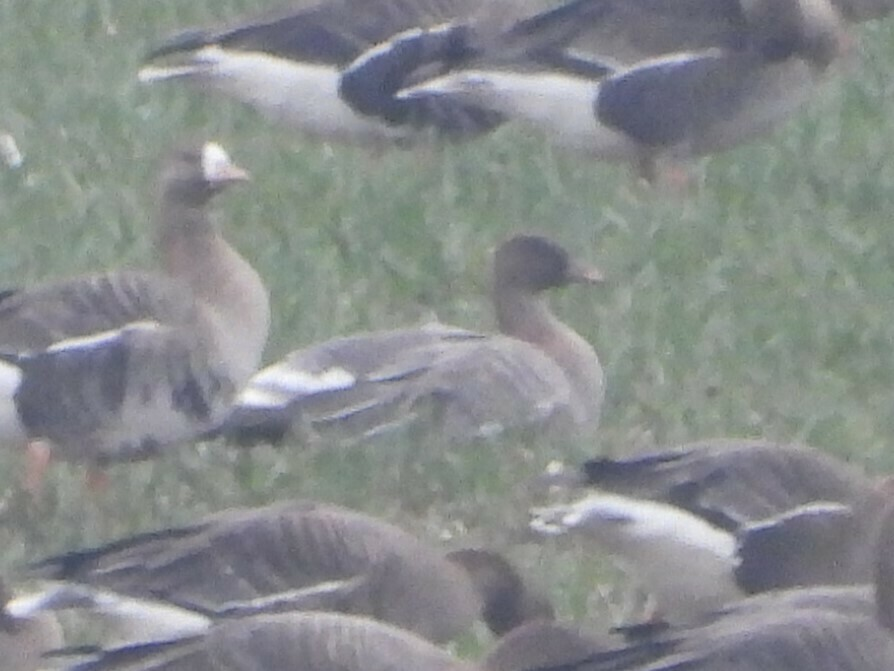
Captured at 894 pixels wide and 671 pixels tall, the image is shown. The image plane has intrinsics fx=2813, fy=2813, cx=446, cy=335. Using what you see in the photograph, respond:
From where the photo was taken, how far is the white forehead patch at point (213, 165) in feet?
28.3

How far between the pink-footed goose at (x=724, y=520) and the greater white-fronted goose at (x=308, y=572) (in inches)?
12.7

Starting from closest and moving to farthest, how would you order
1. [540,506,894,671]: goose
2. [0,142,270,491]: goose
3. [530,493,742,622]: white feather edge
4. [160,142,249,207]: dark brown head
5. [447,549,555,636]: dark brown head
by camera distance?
1. [540,506,894,671]: goose
2. [447,549,555,636]: dark brown head
3. [530,493,742,622]: white feather edge
4. [0,142,270,491]: goose
5. [160,142,249,207]: dark brown head

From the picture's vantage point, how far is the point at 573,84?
35.3 feet

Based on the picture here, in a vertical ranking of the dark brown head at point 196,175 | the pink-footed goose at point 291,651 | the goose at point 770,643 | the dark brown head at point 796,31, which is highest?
the dark brown head at point 196,175

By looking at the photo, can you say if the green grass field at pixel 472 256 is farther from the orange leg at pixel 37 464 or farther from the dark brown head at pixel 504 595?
the dark brown head at pixel 504 595

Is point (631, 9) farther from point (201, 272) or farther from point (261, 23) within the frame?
point (201, 272)

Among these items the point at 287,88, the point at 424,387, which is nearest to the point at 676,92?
the point at 287,88

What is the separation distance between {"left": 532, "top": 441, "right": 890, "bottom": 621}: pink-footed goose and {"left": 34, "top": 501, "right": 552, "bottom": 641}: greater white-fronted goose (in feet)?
1.06

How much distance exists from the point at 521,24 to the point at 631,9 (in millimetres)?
440

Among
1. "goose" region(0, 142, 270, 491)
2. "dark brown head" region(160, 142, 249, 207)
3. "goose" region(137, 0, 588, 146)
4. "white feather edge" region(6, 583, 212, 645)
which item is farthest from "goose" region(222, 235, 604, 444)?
"goose" region(137, 0, 588, 146)

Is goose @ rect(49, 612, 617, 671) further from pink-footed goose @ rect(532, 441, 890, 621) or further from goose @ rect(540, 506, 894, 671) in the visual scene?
pink-footed goose @ rect(532, 441, 890, 621)

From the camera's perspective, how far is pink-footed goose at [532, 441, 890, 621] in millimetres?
6883

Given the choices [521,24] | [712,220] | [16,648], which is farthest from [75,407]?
[521,24]

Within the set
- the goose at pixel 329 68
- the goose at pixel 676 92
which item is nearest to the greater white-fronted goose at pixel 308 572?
the goose at pixel 676 92
